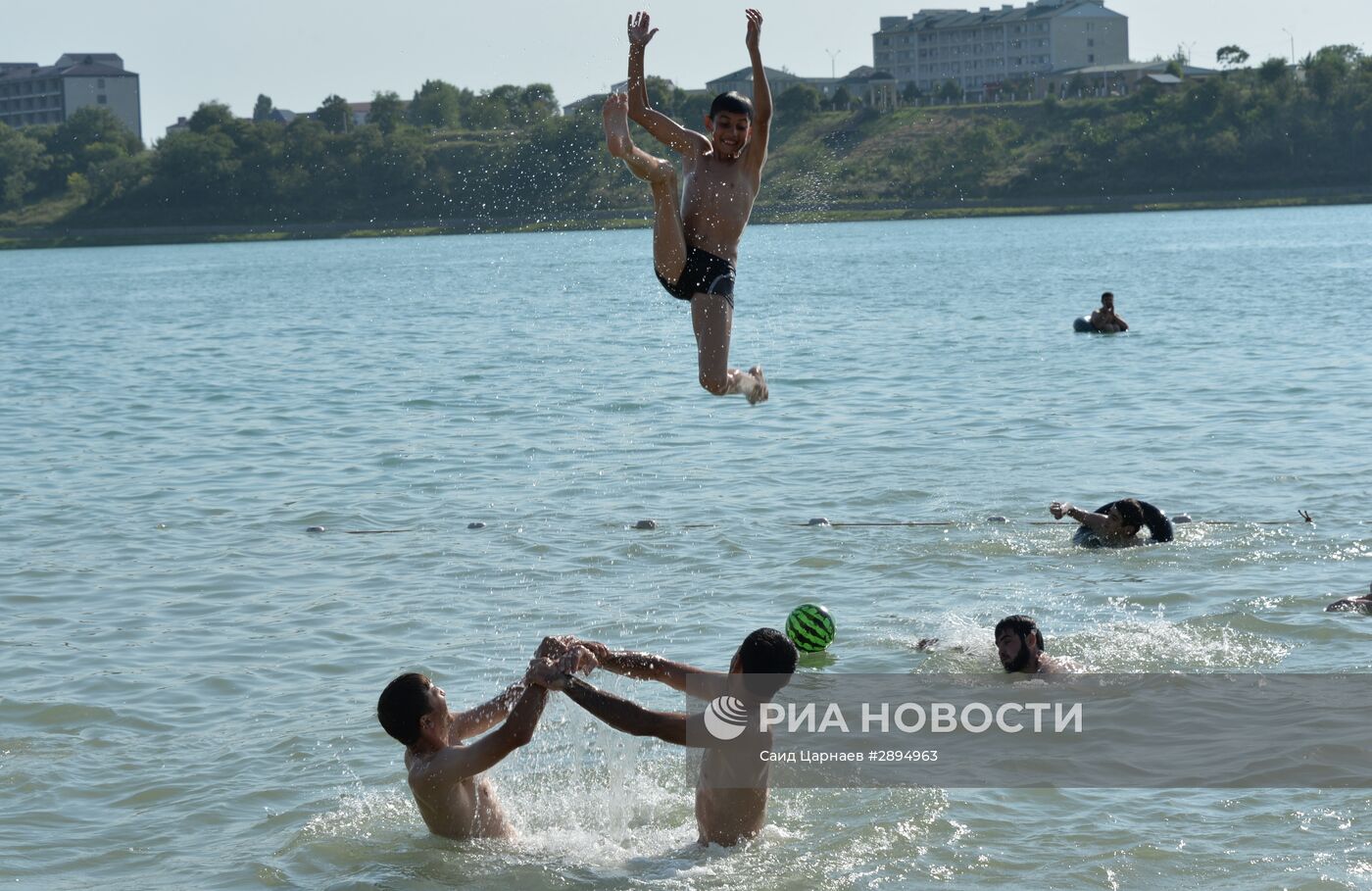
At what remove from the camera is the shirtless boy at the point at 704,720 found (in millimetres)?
7879

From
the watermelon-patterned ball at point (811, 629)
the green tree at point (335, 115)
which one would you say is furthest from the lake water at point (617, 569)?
the green tree at point (335, 115)

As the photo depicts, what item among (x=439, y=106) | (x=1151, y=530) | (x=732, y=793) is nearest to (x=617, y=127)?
(x=732, y=793)

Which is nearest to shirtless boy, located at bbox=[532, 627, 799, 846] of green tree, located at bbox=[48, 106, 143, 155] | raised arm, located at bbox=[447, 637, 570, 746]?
raised arm, located at bbox=[447, 637, 570, 746]

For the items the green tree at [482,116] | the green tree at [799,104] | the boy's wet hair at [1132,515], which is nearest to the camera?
the boy's wet hair at [1132,515]

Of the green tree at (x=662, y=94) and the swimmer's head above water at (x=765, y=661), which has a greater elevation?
the green tree at (x=662, y=94)

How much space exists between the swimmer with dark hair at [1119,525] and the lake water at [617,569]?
0.20 m

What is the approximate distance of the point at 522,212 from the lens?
116375mm

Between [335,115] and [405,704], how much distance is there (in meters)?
130

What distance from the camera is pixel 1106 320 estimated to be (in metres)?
38.5

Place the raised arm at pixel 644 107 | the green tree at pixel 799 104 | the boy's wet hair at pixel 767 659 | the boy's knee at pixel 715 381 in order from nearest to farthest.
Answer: the boy's wet hair at pixel 767 659
the raised arm at pixel 644 107
the boy's knee at pixel 715 381
the green tree at pixel 799 104

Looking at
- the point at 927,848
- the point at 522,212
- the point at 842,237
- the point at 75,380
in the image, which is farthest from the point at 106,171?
the point at 927,848

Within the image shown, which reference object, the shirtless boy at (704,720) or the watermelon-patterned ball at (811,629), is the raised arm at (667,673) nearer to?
the shirtless boy at (704,720)

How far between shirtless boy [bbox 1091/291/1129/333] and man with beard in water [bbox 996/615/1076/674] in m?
27.6

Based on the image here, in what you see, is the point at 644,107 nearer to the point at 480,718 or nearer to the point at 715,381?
the point at 715,381
